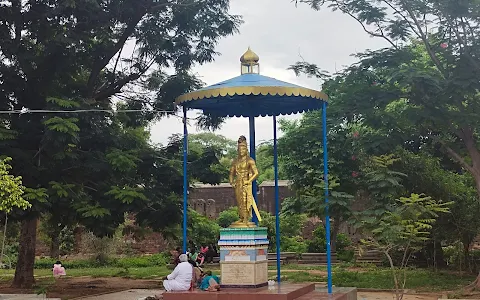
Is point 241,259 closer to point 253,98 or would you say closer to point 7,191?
point 253,98

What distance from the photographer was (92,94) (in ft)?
54.4

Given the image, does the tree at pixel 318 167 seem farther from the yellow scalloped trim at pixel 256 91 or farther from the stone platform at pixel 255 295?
the yellow scalloped trim at pixel 256 91

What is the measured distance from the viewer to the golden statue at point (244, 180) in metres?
11.0

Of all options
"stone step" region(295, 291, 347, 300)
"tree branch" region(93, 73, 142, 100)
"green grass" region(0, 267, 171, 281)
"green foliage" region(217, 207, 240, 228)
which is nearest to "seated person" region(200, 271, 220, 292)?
"stone step" region(295, 291, 347, 300)

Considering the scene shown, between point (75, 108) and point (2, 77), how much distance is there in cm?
239

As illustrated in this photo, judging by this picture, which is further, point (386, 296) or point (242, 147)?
point (386, 296)

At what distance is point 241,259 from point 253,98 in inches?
133

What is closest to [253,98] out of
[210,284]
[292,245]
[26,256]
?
[210,284]

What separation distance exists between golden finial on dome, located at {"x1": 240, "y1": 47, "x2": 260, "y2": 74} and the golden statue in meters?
1.46

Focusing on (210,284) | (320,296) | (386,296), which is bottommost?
(386,296)

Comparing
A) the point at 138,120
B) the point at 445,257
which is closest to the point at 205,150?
the point at 138,120

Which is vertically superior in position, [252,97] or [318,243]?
[252,97]

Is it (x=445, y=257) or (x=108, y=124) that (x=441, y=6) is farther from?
(x=445, y=257)

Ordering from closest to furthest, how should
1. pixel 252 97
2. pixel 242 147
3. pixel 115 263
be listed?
1. pixel 242 147
2. pixel 252 97
3. pixel 115 263
